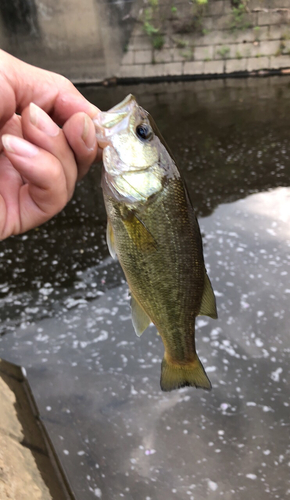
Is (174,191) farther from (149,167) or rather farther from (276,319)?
(276,319)

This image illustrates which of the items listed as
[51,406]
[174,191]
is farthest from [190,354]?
[51,406]

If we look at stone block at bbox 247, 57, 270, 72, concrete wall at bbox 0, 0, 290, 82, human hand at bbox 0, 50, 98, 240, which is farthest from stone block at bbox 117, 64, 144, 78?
human hand at bbox 0, 50, 98, 240

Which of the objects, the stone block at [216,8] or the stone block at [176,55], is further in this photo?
the stone block at [176,55]

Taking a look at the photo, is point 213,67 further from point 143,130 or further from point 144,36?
point 143,130

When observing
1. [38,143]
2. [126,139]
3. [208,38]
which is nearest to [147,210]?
[126,139]

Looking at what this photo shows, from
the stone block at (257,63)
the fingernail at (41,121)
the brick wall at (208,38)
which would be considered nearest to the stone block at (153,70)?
the brick wall at (208,38)

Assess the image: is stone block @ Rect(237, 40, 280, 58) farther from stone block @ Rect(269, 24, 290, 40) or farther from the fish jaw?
the fish jaw

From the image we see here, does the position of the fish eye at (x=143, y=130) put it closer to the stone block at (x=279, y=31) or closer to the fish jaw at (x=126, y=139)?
the fish jaw at (x=126, y=139)
